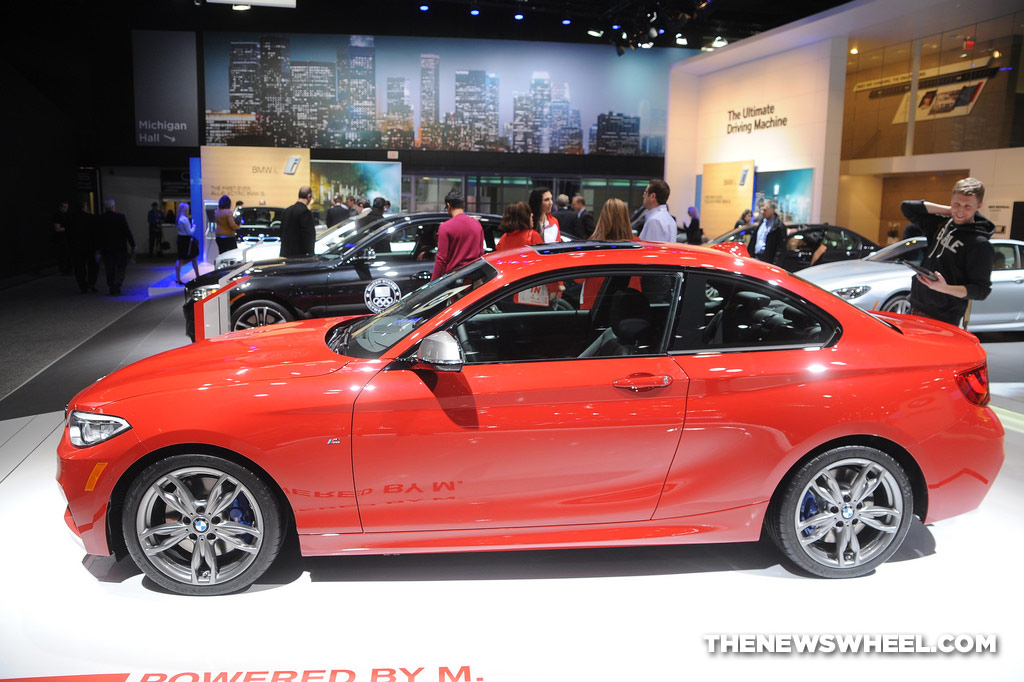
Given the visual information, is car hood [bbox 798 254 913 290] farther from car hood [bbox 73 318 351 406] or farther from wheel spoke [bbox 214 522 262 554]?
wheel spoke [bbox 214 522 262 554]

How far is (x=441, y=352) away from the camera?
279cm

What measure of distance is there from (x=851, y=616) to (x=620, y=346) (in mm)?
1392

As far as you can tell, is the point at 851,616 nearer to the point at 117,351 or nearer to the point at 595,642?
the point at 595,642

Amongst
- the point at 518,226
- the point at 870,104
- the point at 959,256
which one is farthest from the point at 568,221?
the point at 870,104

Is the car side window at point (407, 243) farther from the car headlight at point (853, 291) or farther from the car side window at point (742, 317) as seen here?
the car side window at point (742, 317)

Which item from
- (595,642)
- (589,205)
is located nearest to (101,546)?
(595,642)

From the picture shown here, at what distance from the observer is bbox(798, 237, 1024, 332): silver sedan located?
316 inches

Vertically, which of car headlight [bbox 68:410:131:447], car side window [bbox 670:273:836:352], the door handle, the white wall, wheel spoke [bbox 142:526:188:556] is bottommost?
wheel spoke [bbox 142:526:188:556]

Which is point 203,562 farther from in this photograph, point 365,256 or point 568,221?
point 568,221

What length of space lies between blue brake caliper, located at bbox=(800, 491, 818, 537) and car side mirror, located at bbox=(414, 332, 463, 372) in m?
1.57

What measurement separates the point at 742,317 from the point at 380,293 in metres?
4.89

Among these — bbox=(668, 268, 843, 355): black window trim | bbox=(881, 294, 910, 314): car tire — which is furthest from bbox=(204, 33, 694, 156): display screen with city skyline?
bbox=(668, 268, 843, 355): black window trim

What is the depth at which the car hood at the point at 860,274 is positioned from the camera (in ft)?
26.7

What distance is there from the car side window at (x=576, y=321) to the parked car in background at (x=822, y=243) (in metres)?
9.22
